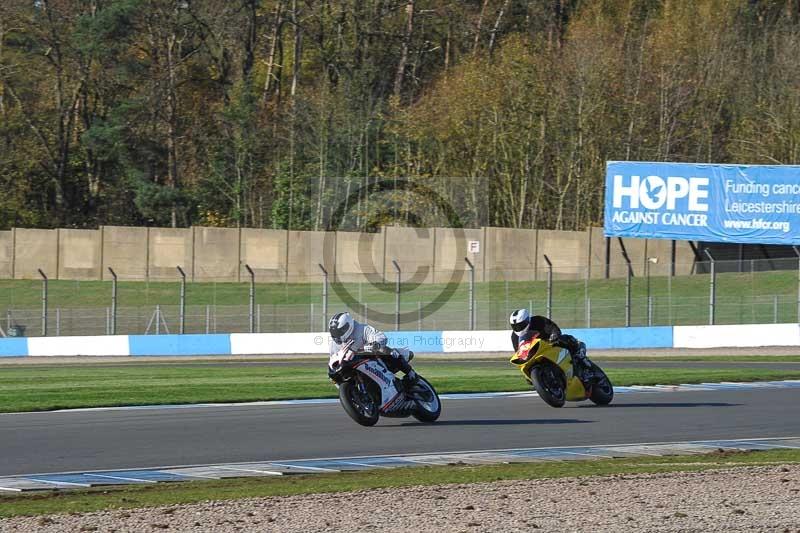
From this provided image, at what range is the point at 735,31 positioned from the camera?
6125 centimetres

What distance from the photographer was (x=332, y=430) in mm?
15195

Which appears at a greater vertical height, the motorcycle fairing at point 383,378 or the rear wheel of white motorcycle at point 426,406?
the motorcycle fairing at point 383,378

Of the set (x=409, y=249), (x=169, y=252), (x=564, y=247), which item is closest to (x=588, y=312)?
(x=564, y=247)

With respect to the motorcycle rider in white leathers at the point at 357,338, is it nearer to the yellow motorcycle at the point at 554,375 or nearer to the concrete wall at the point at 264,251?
the yellow motorcycle at the point at 554,375

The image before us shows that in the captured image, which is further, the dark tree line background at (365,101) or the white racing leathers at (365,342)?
the dark tree line background at (365,101)

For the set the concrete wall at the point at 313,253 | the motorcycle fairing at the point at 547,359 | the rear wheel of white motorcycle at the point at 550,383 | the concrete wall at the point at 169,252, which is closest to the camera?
the motorcycle fairing at the point at 547,359

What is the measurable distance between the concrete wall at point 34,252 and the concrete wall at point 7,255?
0.60ft

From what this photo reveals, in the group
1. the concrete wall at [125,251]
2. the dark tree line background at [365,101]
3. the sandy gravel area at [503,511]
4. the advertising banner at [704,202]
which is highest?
the dark tree line background at [365,101]

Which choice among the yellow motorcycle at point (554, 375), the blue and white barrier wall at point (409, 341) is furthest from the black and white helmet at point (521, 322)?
the blue and white barrier wall at point (409, 341)

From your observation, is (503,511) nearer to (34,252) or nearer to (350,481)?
Answer: (350,481)

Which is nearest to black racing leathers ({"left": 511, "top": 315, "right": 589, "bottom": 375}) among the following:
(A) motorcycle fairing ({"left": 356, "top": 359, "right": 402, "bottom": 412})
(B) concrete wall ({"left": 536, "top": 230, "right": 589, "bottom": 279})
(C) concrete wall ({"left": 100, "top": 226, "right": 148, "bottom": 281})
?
(A) motorcycle fairing ({"left": 356, "top": 359, "right": 402, "bottom": 412})

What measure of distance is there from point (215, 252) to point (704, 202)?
65.8 ft

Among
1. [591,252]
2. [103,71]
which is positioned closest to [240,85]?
[103,71]

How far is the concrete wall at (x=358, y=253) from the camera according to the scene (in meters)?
48.8
